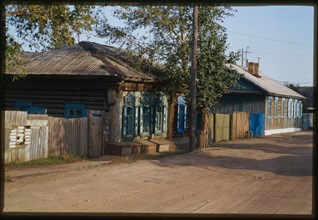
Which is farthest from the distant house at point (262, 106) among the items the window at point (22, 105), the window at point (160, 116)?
the window at point (22, 105)

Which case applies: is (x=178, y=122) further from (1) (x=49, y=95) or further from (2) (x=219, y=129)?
(1) (x=49, y=95)

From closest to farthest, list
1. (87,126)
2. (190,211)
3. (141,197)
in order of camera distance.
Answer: (190,211)
(141,197)
(87,126)

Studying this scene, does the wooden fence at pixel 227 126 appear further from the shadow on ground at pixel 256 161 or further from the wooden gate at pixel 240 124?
the shadow on ground at pixel 256 161

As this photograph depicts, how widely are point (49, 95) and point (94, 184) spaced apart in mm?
9933

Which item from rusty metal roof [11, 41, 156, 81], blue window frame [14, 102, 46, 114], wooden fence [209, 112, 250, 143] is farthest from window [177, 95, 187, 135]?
blue window frame [14, 102, 46, 114]

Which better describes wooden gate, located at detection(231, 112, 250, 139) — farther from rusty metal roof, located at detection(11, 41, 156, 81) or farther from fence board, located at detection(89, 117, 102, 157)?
fence board, located at detection(89, 117, 102, 157)

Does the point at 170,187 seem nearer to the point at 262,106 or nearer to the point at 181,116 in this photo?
the point at 181,116

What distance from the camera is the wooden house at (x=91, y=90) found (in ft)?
61.0

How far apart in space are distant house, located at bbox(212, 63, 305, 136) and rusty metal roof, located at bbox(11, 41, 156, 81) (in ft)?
46.2

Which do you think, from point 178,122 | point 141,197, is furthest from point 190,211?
point 178,122

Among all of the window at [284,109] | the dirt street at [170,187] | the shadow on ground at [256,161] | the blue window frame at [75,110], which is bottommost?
the dirt street at [170,187]

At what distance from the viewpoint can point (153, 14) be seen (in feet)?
66.0

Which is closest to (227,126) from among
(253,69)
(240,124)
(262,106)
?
(240,124)

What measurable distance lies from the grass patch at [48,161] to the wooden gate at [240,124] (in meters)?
15.8
